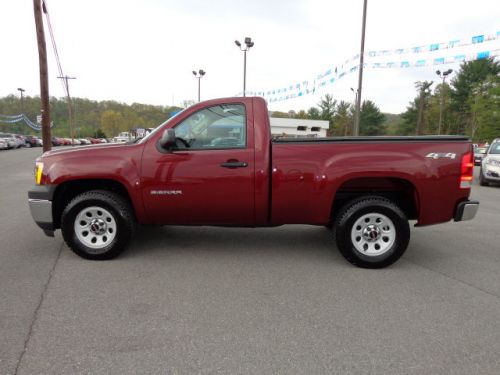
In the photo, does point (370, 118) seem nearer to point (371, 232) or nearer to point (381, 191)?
point (381, 191)

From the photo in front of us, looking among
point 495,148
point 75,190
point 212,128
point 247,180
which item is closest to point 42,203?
point 75,190

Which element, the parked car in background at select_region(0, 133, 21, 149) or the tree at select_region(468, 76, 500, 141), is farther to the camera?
the tree at select_region(468, 76, 500, 141)

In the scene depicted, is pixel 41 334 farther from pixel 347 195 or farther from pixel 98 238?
pixel 347 195

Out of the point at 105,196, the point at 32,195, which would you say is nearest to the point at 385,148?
the point at 105,196

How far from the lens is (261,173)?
165 inches

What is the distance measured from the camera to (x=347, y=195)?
4617 mm

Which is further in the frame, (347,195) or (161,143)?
(347,195)

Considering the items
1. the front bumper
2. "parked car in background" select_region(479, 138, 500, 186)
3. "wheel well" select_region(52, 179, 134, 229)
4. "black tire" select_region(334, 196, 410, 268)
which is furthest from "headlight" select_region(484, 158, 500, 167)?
the front bumper

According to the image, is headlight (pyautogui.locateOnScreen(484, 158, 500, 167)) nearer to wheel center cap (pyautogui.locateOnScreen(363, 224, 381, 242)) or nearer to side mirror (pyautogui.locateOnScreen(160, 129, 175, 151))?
wheel center cap (pyautogui.locateOnScreen(363, 224, 381, 242))

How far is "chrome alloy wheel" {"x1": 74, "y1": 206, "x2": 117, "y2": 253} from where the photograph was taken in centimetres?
438

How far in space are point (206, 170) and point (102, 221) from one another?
1358 mm

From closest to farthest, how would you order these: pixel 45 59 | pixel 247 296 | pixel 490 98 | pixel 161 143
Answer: pixel 247 296 → pixel 161 143 → pixel 45 59 → pixel 490 98

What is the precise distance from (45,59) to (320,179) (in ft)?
42.4

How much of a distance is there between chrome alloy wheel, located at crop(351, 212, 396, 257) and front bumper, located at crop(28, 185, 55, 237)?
11.2 ft
